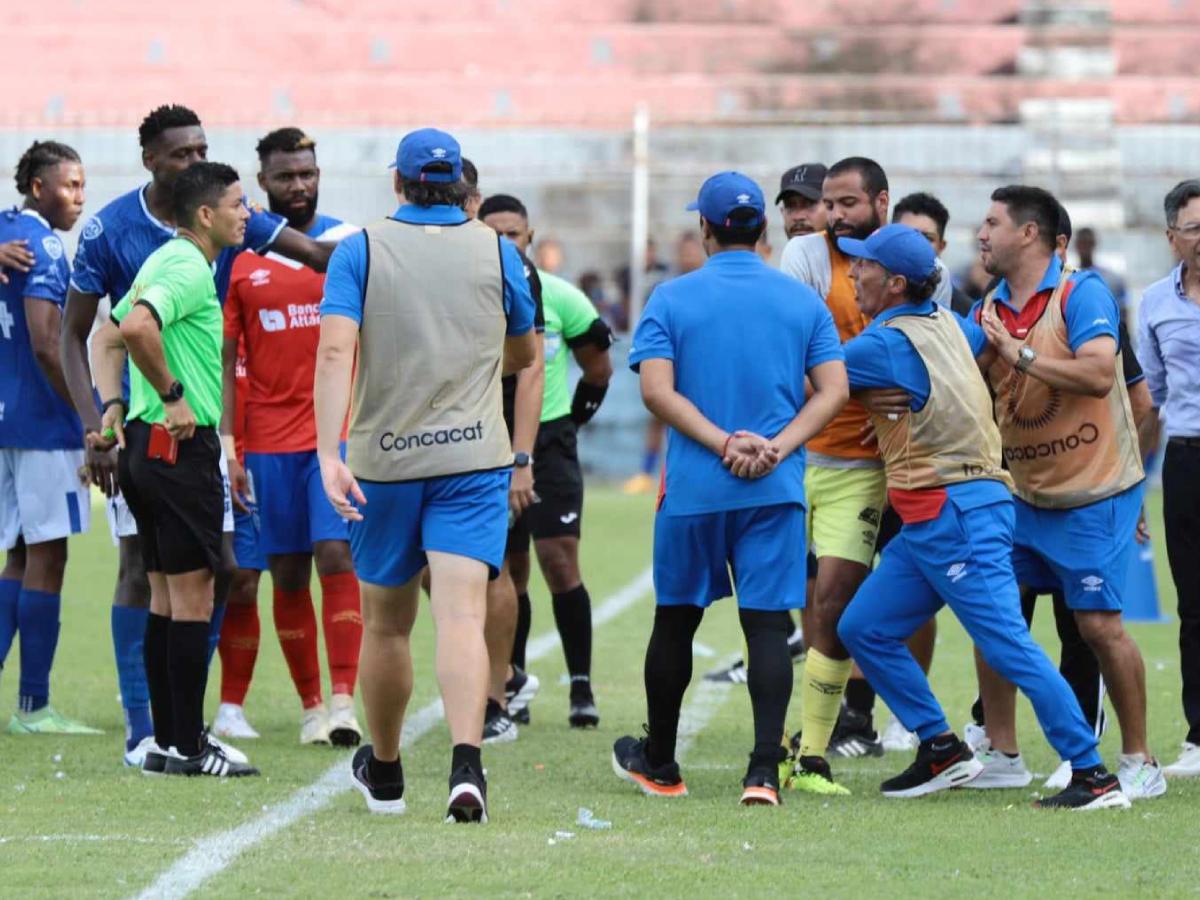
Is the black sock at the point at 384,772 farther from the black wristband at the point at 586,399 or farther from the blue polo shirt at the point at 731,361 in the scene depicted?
the black wristband at the point at 586,399

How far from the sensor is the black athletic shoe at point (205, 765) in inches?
283

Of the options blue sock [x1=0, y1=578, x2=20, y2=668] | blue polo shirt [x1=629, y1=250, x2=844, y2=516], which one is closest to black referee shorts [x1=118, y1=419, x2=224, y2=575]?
blue polo shirt [x1=629, y1=250, x2=844, y2=516]

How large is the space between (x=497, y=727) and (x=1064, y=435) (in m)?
2.71

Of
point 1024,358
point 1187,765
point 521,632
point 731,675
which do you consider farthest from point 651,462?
point 1024,358

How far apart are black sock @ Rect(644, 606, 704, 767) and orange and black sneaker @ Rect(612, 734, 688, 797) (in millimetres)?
30

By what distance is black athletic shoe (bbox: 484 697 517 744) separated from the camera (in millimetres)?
8414

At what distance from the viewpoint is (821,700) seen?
23.7 ft

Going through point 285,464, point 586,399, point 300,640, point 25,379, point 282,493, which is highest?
point 25,379

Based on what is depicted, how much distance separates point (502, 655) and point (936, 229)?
8.24ft

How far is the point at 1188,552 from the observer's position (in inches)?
309

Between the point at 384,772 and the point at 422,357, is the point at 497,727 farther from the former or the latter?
the point at 422,357

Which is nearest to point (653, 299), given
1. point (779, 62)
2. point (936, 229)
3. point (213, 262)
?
point (213, 262)

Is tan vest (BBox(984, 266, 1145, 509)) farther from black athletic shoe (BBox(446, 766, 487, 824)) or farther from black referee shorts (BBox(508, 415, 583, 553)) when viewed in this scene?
black referee shorts (BBox(508, 415, 583, 553))

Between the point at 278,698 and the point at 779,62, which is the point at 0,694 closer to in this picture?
the point at 278,698
